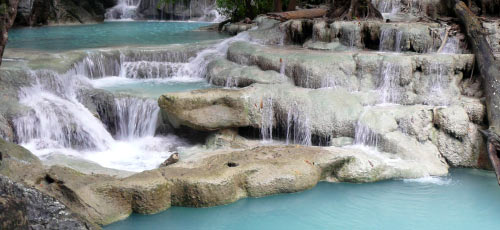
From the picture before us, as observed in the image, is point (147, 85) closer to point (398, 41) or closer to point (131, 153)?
point (131, 153)

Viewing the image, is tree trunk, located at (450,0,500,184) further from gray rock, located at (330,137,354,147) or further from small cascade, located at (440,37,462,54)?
gray rock, located at (330,137,354,147)

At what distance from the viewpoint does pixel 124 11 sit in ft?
80.6

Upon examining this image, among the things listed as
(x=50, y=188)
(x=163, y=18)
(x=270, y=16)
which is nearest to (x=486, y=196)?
(x=50, y=188)

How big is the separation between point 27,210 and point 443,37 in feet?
26.3

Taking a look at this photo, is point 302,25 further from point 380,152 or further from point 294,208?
A: point 294,208

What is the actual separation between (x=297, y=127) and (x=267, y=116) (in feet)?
1.56

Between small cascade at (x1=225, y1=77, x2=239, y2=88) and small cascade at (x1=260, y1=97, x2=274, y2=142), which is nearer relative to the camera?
small cascade at (x1=260, y1=97, x2=274, y2=142)

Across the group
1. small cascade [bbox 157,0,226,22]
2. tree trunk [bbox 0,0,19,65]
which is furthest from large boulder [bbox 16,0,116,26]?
tree trunk [bbox 0,0,19,65]

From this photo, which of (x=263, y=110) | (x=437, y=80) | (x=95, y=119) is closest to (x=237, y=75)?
(x=263, y=110)

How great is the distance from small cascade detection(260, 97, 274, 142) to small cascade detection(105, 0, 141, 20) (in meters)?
18.3

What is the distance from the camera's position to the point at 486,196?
245 inches

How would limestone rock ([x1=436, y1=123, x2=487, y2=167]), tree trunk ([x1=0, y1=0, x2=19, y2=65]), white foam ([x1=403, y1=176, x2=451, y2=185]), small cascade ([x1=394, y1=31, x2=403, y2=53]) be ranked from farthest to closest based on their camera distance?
small cascade ([x1=394, y1=31, x2=403, y2=53]), limestone rock ([x1=436, y1=123, x2=487, y2=167]), white foam ([x1=403, y1=176, x2=451, y2=185]), tree trunk ([x1=0, y1=0, x2=19, y2=65])

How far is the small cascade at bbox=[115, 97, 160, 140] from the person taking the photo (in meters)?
7.85

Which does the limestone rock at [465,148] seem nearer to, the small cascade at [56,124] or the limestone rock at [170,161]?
the limestone rock at [170,161]
